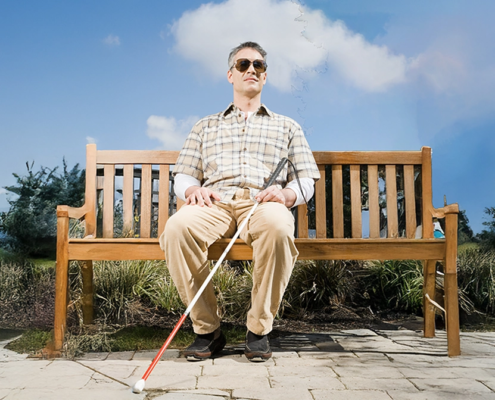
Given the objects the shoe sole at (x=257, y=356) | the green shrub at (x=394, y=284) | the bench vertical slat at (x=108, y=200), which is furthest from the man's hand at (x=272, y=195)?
the green shrub at (x=394, y=284)

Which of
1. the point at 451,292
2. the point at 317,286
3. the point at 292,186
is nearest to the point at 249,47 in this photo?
the point at 292,186

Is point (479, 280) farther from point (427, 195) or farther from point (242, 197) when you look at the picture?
point (242, 197)

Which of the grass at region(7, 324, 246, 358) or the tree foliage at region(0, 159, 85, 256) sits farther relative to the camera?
the tree foliage at region(0, 159, 85, 256)

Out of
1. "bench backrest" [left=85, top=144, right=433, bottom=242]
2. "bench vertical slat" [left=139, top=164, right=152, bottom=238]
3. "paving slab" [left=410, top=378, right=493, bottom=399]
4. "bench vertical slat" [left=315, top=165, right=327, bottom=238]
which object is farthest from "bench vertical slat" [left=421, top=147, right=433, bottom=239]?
"bench vertical slat" [left=139, top=164, right=152, bottom=238]

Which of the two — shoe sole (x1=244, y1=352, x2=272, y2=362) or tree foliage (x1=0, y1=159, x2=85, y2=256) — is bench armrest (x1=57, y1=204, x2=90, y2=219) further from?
tree foliage (x1=0, y1=159, x2=85, y2=256)

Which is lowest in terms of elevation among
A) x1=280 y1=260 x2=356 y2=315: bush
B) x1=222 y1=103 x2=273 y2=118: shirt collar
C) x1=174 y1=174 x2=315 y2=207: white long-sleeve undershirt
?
x1=280 y1=260 x2=356 y2=315: bush

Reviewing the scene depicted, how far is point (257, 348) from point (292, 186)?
0.83 m

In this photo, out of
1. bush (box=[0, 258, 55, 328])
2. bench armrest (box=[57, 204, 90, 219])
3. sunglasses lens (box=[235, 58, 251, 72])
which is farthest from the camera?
bush (box=[0, 258, 55, 328])

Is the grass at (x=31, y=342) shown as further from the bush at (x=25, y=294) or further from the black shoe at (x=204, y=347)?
the black shoe at (x=204, y=347)

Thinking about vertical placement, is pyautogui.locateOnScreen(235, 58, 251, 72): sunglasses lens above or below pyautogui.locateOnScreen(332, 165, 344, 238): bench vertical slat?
above

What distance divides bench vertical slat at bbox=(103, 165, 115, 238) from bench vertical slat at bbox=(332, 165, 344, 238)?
1.34 metres

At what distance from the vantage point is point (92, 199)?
288 cm

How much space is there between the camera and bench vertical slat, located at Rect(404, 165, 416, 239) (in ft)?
9.32

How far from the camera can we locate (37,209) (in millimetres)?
5148
